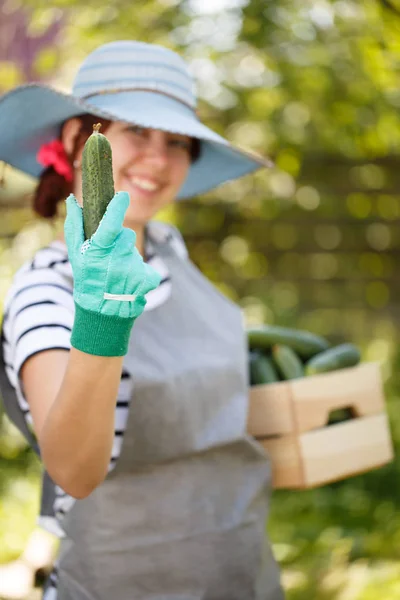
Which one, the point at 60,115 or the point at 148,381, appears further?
the point at 60,115

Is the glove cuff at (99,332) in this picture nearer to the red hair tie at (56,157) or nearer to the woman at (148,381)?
the woman at (148,381)

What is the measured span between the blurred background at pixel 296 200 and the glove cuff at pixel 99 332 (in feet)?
7.26

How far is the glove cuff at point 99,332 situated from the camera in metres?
1.15

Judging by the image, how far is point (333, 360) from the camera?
2.26 m

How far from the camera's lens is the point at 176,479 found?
177 cm

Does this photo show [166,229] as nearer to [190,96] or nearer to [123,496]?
[190,96]

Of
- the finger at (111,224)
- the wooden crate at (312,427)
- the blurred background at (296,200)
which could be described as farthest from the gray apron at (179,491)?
the blurred background at (296,200)

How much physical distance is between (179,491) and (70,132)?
2.85 ft

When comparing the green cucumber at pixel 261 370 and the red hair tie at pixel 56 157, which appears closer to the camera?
the red hair tie at pixel 56 157

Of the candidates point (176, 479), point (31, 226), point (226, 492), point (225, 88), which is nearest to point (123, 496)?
point (176, 479)

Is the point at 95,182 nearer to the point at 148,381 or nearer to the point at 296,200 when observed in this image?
the point at 148,381

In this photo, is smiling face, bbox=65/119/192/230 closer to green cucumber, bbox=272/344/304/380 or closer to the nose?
the nose

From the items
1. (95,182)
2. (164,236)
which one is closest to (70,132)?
(164,236)

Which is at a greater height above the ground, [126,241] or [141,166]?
[126,241]
